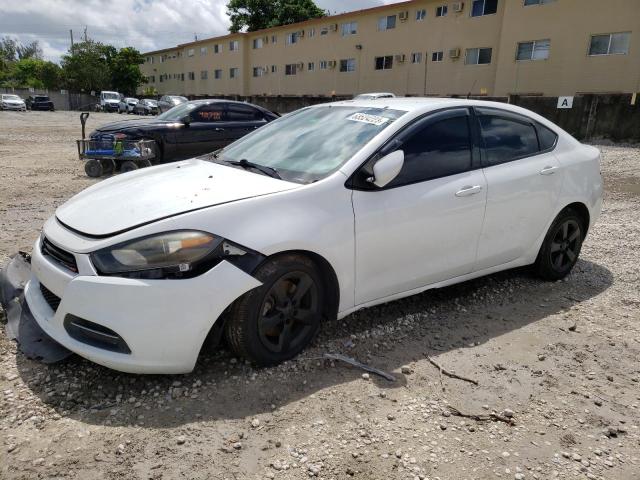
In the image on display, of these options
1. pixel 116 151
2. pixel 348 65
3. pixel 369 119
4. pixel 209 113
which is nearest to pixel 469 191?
pixel 369 119

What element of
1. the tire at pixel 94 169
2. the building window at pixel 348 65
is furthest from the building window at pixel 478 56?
the tire at pixel 94 169

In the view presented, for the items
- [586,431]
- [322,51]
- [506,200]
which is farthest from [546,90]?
[586,431]

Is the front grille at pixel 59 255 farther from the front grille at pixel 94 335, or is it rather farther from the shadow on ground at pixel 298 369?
the shadow on ground at pixel 298 369

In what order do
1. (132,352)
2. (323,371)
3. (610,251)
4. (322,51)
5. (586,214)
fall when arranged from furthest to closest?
(322,51) < (610,251) < (586,214) < (323,371) < (132,352)

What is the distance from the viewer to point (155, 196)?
2.89m

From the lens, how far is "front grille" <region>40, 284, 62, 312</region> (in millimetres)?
2711

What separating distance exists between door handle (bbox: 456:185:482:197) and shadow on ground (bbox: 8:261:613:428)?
97 centimetres

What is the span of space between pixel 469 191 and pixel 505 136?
2.58ft

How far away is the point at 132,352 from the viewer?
8.24 feet

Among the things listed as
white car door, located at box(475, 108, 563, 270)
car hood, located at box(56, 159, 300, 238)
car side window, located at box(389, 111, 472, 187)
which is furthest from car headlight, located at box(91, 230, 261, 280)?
white car door, located at box(475, 108, 563, 270)

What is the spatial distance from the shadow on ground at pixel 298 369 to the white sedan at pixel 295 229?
0.21 metres

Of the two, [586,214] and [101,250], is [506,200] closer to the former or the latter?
[586,214]

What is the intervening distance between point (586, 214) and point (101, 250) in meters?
4.16

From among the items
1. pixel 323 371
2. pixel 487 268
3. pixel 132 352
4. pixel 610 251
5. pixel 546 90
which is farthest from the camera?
pixel 546 90
